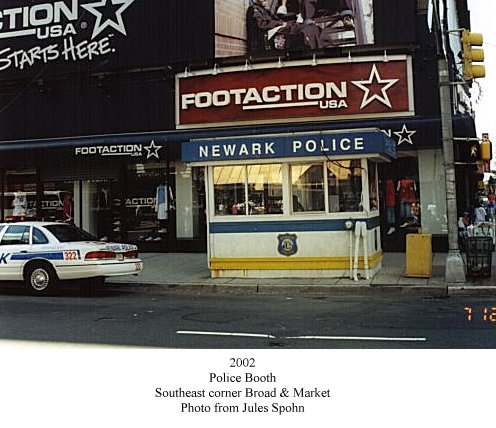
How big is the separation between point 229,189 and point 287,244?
1463 mm

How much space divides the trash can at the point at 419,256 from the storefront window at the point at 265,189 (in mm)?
2337

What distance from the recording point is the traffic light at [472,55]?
7965mm

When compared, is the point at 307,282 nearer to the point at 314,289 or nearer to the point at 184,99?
the point at 314,289

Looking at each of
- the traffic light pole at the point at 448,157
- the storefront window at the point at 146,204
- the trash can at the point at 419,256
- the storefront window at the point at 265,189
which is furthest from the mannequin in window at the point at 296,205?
the storefront window at the point at 146,204

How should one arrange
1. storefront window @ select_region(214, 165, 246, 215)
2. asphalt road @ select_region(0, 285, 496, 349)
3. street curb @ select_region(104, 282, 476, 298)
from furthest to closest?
storefront window @ select_region(214, 165, 246, 215) → street curb @ select_region(104, 282, 476, 298) → asphalt road @ select_region(0, 285, 496, 349)

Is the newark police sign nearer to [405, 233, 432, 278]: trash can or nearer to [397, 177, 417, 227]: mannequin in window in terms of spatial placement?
[405, 233, 432, 278]: trash can

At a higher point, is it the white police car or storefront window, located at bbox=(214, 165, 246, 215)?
storefront window, located at bbox=(214, 165, 246, 215)

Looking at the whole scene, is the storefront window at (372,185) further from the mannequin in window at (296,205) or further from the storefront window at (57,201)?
the storefront window at (57,201)

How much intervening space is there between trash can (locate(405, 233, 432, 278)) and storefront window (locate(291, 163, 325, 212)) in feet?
5.39

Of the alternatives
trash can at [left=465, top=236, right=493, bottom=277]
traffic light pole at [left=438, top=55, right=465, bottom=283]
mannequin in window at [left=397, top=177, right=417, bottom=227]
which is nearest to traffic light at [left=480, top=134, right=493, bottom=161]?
traffic light pole at [left=438, top=55, right=465, bottom=283]

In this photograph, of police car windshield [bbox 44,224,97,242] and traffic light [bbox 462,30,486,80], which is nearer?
traffic light [bbox 462,30,486,80]

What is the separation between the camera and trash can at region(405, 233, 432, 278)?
32.0 feet

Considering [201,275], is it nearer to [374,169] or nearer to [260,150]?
[260,150]

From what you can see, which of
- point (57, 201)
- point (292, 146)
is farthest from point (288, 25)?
point (57, 201)
